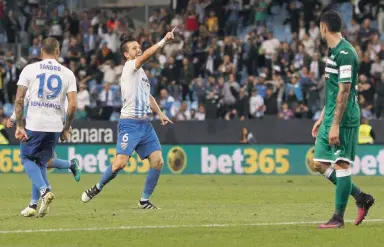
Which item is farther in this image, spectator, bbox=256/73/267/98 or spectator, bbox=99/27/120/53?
spectator, bbox=99/27/120/53

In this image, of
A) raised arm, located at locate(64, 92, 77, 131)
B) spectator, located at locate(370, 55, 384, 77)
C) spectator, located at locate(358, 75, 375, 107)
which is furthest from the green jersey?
spectator, located at locate(370, 55, 384, 77)

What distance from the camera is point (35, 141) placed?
13.7 meters

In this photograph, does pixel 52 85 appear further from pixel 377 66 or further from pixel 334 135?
→ pixel 377 66

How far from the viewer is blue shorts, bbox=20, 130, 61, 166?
44.9 feet

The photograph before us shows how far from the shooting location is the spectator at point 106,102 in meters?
33.1

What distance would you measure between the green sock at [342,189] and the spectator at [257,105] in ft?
63.9

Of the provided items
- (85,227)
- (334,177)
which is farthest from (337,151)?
(85,227)

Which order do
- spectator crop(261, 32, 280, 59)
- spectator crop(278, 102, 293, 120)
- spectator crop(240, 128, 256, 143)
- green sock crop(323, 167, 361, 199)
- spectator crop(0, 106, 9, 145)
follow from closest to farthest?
green sock crop(323, 167, 361, 199) < spectator crop(240, 128, 256, 143) < spectator crop(278, 102, 293, 120) < spectator crop(0, 106, 9, 145) < spectator crop(261, 32, 280, 59)

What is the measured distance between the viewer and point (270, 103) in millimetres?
31344

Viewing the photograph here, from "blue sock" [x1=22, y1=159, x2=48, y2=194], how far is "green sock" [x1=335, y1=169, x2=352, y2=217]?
3.71 m

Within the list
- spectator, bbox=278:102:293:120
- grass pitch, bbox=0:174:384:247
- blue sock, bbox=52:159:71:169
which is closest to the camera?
grass pitch, bbox=0:174:384:247

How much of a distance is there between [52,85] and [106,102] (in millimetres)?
19786

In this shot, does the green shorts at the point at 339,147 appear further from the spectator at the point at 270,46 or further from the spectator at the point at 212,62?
the spectator at the point at 212,62

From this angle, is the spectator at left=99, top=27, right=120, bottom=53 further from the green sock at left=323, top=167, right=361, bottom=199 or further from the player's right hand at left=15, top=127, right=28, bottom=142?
the green sock at left=323, top=167, right=361, bottom=199
